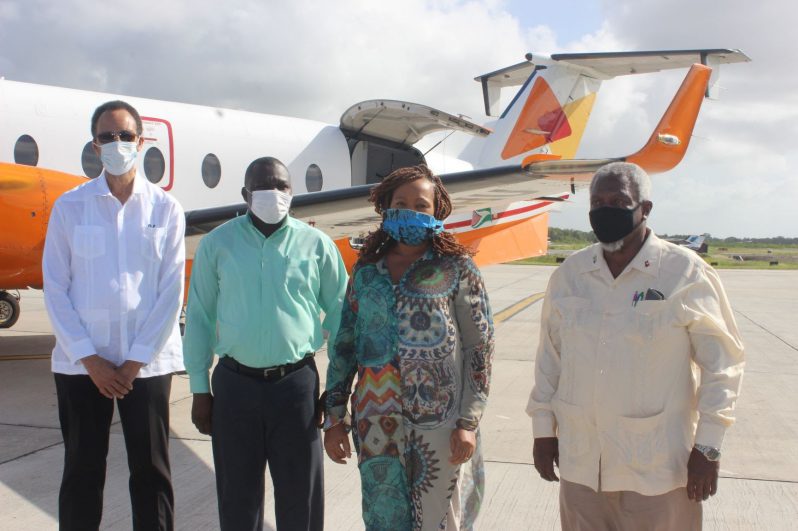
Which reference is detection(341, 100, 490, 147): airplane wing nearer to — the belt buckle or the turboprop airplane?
the turboprop airplane

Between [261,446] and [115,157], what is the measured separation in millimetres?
1370

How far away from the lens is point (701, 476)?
212 centimetres

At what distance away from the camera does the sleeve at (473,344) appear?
236 cm

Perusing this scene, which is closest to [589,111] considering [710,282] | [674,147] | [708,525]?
[674,147]

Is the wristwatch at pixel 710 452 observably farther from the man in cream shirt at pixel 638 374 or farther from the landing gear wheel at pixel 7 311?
the landing gear wheel at pixel 7 311

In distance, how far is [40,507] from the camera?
367cm

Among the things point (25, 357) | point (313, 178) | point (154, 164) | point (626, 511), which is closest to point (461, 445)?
point (626, 511)

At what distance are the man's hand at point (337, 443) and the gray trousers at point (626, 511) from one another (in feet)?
2.58

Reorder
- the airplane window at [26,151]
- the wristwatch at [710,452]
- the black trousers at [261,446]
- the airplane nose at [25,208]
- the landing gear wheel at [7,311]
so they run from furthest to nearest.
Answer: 1. the landing gear wheel at [7,311]
2. the airplane window at [26,151]
3. the airplane nose at [25,208]
4. the black trousers at [261,446]
5. the wristwatch at [710,452]

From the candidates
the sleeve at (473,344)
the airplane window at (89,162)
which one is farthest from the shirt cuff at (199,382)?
the airplane window at (89,162)

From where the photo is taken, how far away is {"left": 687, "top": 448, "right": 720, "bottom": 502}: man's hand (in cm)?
211

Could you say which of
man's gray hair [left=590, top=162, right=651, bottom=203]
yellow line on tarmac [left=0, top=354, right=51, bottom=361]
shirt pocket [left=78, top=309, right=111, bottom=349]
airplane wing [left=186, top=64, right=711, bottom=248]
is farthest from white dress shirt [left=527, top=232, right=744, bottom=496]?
yellow line on tarmac [left=0, top=354, right=51, bottom=361]

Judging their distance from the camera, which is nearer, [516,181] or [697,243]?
[516,181]

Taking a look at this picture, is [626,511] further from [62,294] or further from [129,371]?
[62,294]
